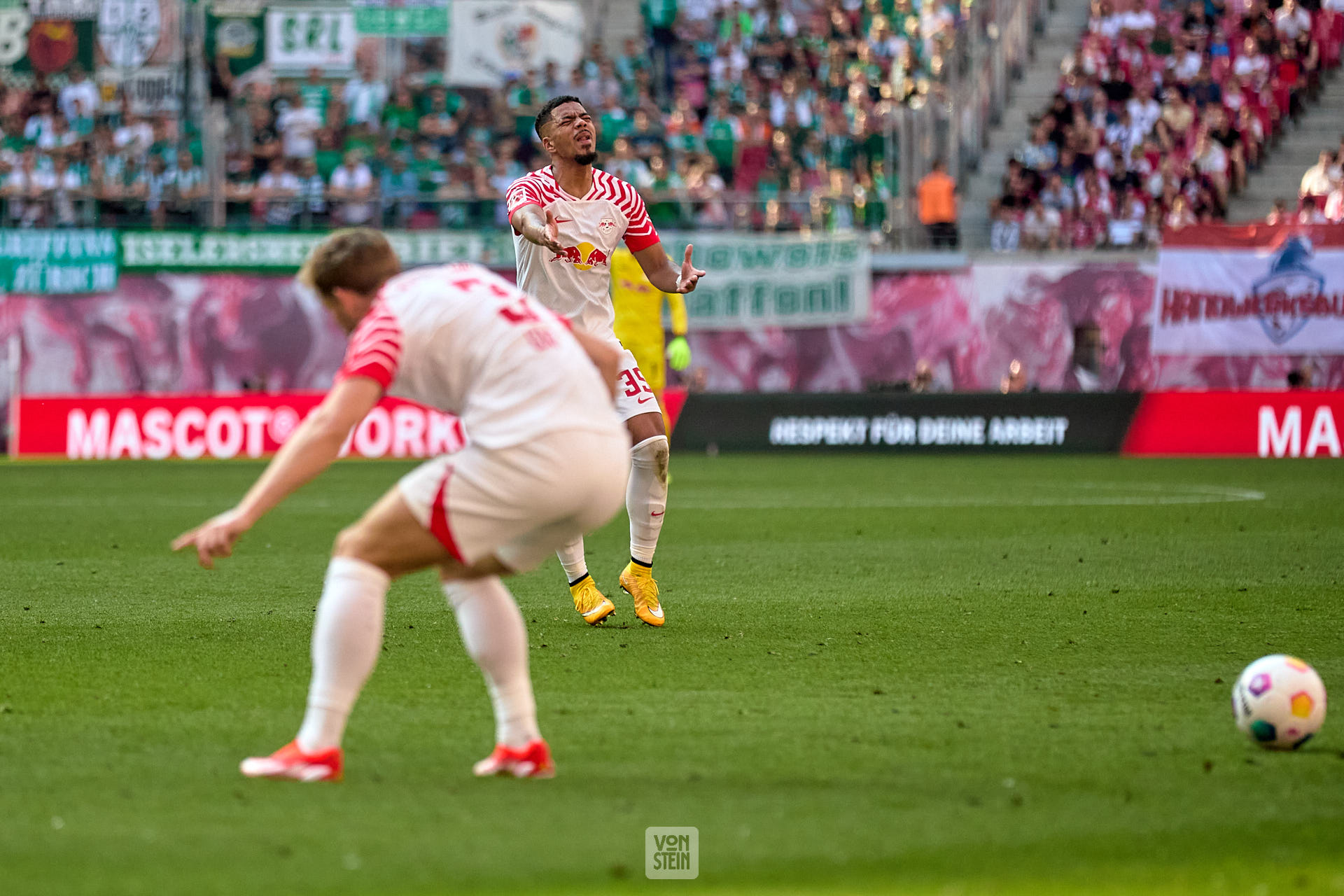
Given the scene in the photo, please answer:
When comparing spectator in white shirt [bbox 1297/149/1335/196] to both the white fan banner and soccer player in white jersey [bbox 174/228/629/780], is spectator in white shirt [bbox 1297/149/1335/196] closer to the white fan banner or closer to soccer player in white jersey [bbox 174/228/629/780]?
the white fan banner

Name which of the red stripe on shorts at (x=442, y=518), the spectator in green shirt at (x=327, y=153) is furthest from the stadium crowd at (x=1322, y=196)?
the red stripe on shorts at (x=442, y=518)

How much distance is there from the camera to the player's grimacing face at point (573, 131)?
27.3ft

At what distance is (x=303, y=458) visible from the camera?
14.6 feet

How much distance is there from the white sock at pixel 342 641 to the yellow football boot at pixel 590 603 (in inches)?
145

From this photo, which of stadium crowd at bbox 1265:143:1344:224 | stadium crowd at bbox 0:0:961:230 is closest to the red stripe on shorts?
stadium crowd at bbox 1265:143:1344:224

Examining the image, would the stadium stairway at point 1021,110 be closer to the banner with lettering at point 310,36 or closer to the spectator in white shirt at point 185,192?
the banner with lettering at point 310,36

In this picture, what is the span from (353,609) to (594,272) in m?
4.26

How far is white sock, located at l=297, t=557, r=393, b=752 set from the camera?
458 cm

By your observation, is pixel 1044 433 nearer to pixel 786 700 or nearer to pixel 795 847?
pixel 786 700

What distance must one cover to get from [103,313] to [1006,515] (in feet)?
55.6

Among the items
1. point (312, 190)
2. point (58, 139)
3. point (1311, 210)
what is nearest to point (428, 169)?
point (312, 190)

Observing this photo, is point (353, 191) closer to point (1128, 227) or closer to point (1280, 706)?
point (1128, 227)

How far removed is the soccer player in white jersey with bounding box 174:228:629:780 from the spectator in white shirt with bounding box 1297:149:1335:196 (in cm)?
2224

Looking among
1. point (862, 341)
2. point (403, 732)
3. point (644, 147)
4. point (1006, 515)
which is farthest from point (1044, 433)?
point (403, 732)
